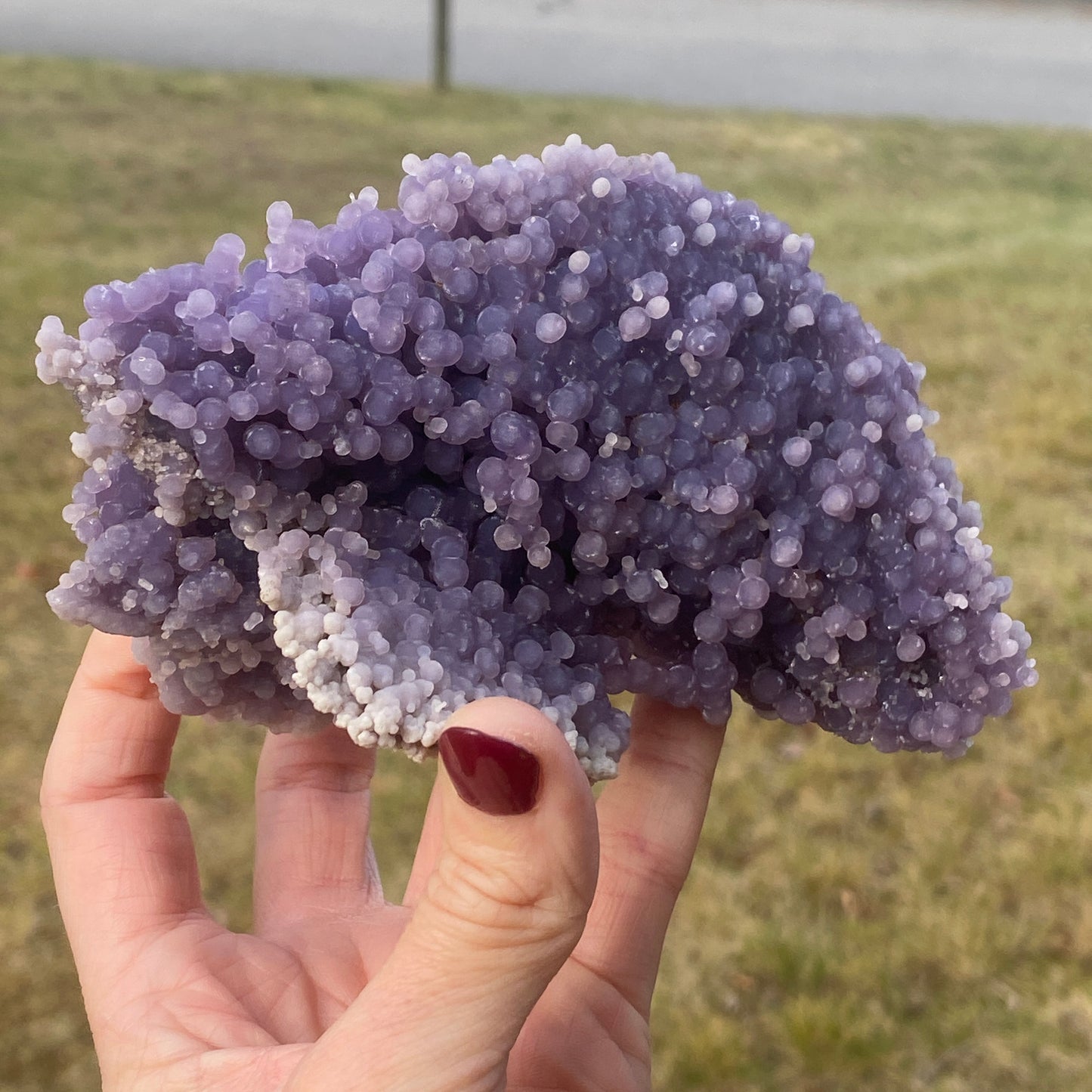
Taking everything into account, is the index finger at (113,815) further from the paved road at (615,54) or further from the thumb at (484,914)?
the paved road at (615,54)

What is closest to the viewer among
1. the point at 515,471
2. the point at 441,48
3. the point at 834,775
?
the point at 515,471

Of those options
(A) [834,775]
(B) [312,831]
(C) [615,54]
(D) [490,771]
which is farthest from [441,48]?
(D) [490,771]

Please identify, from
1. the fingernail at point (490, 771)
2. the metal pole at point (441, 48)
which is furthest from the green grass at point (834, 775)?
the metal pole at point (441, 48)

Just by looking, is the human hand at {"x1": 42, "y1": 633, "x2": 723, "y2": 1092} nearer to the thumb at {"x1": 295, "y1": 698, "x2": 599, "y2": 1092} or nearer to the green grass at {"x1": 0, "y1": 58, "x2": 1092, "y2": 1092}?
the thumb at {"x1": 295, "y1": 698, "x2": 599, "y2": 1092}

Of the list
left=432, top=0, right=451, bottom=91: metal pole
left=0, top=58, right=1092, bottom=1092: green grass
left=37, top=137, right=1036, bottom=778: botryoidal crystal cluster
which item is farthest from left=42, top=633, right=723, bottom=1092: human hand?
left=432, top=0, right=451, bottom=91: metal pole

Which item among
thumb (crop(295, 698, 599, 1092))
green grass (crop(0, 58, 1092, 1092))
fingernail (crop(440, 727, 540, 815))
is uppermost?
fingernail (crop(440, 727, 540, 815))

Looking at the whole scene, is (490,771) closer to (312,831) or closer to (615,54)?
(312,831)

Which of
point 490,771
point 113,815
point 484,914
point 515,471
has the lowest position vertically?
point 113,815
